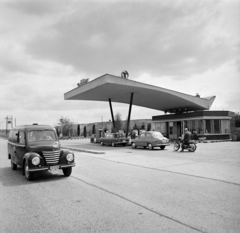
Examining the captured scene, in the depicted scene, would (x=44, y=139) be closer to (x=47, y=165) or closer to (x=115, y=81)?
(x=47, y=165)

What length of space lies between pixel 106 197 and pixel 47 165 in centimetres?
312

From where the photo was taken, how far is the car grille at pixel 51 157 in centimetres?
797

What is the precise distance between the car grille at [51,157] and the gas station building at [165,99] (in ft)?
47.4

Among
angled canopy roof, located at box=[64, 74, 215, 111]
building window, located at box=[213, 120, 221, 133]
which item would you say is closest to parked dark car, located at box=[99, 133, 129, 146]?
angled canopy roof, located at box=[64, 74, 215, 111]

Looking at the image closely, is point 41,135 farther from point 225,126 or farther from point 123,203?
point 225,126

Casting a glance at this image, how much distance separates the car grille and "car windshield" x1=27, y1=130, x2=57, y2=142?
105 cm

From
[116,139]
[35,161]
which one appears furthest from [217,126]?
[35,161]

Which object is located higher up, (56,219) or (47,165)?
(47,165)

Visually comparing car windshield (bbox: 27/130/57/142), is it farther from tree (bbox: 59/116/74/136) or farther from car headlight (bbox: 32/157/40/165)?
tree (bbox: 59/116/74/136)

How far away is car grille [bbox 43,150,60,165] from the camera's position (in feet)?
26.2

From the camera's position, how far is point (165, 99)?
31234 mm

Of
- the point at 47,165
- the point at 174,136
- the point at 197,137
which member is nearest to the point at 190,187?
the point at 47,165

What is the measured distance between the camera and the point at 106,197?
18.6 feet

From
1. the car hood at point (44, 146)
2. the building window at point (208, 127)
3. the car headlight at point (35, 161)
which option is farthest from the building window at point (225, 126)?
the car headlight at point (35, 161)
